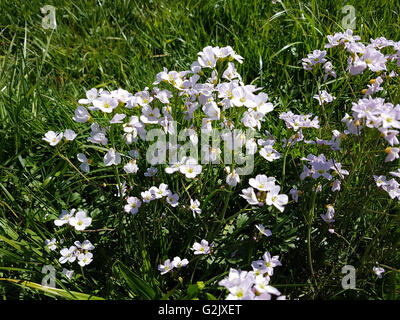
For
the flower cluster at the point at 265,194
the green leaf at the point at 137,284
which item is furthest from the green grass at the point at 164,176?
the flower cluster at the point at 265,194

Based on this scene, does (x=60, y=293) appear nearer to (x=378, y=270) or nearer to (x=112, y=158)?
(x=112, y=158)

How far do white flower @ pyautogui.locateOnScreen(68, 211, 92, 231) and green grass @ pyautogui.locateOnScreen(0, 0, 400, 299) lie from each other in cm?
14

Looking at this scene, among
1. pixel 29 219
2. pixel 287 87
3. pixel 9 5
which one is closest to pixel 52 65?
pixel 9 5

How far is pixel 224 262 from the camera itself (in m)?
1.61

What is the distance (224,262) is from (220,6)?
7.00 feet

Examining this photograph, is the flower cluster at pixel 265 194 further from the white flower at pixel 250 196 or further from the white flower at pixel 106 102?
the white flower at pixel 106 102

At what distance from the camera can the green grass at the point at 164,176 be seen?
1576 millimetres

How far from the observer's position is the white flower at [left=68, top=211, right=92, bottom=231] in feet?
4.93

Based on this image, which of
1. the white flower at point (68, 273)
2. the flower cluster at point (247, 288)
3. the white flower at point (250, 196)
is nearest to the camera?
the flower cluster at point (247, 288)

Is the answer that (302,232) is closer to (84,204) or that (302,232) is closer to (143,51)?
(84,204)

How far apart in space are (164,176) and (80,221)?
1.52 feet

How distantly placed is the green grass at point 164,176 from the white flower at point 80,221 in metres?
0.14

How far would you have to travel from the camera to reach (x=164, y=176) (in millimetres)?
1832

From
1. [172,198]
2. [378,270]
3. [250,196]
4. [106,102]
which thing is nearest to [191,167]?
[172,198]
